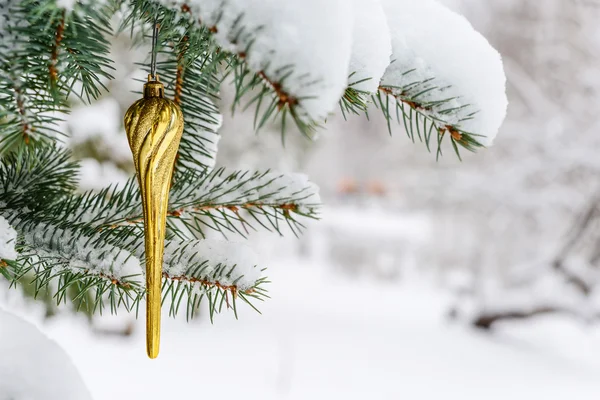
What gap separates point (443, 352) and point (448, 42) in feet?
6.12

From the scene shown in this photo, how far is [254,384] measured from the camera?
140cm

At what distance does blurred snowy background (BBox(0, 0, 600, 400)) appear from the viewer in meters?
1.36

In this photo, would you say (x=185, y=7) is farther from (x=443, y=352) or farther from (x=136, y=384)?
(x=443, y=352)

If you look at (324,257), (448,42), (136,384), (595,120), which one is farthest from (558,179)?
(324,257)

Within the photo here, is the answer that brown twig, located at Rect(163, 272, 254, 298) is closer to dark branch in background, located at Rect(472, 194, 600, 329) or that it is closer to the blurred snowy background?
the blurred snowy background

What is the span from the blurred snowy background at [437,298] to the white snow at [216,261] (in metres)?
0.10

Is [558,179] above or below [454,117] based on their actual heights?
above

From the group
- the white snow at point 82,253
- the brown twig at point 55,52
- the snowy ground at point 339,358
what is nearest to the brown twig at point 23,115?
the brown twig at point 55,52

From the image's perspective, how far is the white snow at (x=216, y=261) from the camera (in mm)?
348

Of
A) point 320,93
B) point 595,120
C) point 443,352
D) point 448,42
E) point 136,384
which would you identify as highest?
point 595,120

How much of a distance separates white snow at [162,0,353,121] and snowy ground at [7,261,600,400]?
2.98 ft

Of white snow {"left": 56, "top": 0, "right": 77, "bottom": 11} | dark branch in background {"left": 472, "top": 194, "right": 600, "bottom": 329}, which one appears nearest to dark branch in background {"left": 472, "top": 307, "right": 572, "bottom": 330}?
dark branch in background {"left": 472, "top": 194, "right": 600, "bottom": 329}

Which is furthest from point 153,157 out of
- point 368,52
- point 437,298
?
point 437,298

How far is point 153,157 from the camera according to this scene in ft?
0.97
